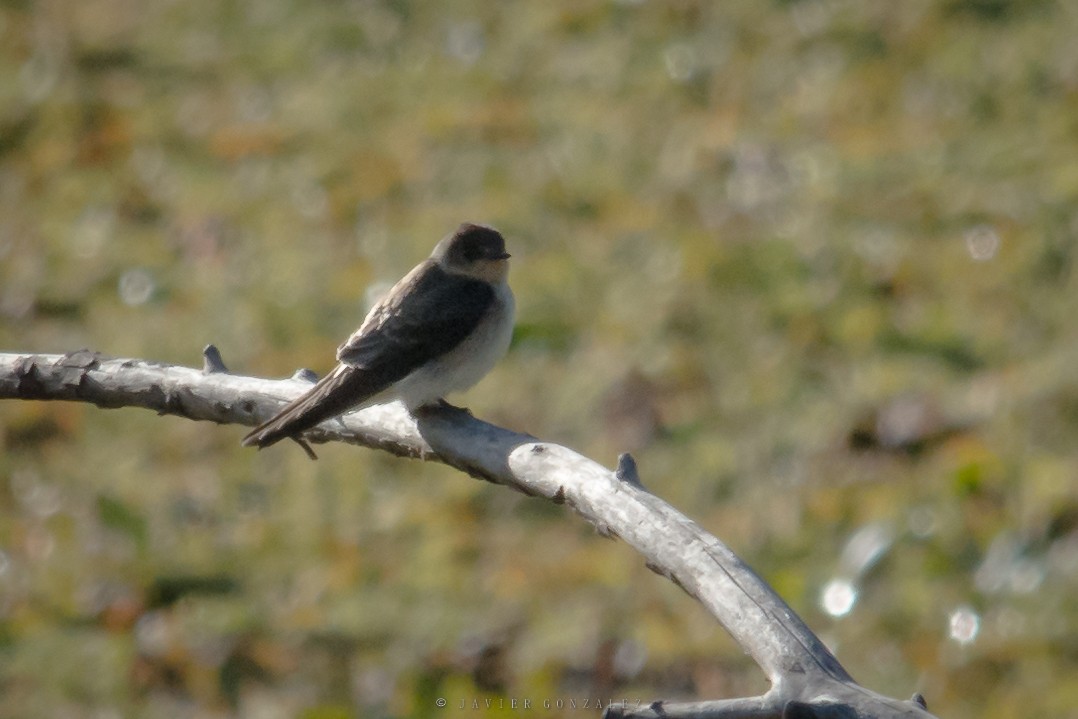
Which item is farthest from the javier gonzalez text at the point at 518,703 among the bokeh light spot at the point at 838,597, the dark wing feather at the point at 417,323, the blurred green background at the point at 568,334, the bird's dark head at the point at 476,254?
the bird's dark head at the point at 476,254

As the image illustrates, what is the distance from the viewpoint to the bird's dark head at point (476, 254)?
554 centimetres

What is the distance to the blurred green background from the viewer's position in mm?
5828

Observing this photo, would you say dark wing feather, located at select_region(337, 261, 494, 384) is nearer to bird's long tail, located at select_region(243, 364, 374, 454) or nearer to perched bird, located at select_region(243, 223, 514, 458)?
perched bird, located at select_region(243, 223, 514, 458)

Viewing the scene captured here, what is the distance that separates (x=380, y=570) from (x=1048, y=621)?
2713 millimetres

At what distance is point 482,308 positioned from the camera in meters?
5.27

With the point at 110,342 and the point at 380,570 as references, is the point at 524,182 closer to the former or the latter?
the point at 110,342

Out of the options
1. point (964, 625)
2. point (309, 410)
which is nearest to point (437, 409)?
point (309, 410)

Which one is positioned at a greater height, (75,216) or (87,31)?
(87,31)

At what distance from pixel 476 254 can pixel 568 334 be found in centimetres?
215

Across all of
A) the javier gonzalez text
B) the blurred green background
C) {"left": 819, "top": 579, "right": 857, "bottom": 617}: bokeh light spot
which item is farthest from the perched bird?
{"left": 819, "top": 579, "right": 857, "bottom": 617}: bokeh light spot

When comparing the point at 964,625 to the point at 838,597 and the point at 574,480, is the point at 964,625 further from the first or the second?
the point at 574,480

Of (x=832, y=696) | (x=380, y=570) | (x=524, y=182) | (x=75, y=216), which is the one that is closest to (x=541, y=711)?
(x=380, y=570)

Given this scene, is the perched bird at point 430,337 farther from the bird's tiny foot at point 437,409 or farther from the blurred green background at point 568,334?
the blurred green background at point 568,334

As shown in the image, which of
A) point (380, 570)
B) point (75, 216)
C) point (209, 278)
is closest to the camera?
point (380, 570)
